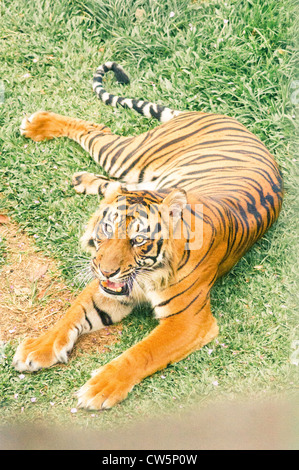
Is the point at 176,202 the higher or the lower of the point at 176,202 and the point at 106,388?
the higher

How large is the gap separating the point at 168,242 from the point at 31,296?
41.6 inches

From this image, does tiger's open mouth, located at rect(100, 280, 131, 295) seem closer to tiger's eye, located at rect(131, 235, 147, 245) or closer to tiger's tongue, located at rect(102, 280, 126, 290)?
tiger's tongue, located at rect(102, 280, 126, 290)

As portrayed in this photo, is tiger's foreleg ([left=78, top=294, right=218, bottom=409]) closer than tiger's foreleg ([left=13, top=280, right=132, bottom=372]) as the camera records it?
Yes

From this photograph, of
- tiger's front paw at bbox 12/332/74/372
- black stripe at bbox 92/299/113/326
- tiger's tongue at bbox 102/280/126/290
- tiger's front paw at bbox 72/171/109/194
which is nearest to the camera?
tiger's tongue at bbox 102/280/126/290

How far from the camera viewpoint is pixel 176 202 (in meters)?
3.25

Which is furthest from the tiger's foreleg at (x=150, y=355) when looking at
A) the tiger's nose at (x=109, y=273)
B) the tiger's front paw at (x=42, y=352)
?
the tiger's nose at (x=109, y=273)

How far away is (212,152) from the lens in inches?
165

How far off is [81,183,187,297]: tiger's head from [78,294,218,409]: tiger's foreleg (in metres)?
0.27

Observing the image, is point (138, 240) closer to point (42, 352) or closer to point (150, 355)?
point (150, 355)

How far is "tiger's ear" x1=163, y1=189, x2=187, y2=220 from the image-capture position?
10.5 ft

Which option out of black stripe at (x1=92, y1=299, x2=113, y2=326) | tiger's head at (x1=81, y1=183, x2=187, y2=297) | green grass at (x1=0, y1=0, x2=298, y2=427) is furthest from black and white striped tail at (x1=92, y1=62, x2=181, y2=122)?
black stripe at (x1=92, y1=299, x2=113, y2=326)

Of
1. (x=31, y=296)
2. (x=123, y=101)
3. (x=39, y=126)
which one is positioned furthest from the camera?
(x=123, y=101)

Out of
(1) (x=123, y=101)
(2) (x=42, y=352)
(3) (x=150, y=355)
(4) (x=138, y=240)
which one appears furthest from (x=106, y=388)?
(1) (x=123, y=101)

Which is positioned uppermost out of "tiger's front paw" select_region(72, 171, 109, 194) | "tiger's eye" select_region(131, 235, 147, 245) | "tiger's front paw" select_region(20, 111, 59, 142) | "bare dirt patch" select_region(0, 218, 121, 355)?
"tiger's eye" select_region(131, 235, 147, 245)
